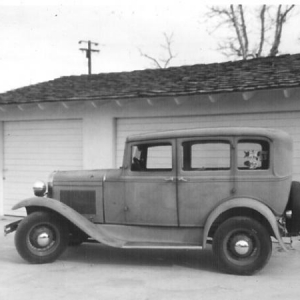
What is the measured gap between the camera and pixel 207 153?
23.5 feet

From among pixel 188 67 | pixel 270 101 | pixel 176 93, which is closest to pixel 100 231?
pixel 176 93

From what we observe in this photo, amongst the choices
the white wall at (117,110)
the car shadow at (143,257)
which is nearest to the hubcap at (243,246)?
the car shadow at (143,257)

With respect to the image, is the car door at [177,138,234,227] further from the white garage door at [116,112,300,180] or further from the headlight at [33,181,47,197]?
the white garage door at [116,112,300,180]

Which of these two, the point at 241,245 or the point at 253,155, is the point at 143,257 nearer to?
the point at 241,245

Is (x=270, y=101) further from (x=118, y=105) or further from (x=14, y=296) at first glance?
(x=14, y=296)

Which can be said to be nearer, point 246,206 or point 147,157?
point 246,206

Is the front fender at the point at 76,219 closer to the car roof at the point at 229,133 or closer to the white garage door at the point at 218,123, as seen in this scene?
the car roof at the point at 229,133

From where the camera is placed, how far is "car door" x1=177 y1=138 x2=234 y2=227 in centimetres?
656

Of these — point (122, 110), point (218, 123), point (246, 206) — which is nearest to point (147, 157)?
point (246, 206)

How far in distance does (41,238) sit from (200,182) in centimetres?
234

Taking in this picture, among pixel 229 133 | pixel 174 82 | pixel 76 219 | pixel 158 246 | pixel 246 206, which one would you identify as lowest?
pixel 158 246

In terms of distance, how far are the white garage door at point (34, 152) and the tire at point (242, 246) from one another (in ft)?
17.9

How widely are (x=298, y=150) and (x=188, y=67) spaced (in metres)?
4.61

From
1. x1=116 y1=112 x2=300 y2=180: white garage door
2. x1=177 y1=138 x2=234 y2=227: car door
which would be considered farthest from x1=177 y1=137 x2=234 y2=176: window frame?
x1=116 y1=112 x2=300 y2=180: white garage door
